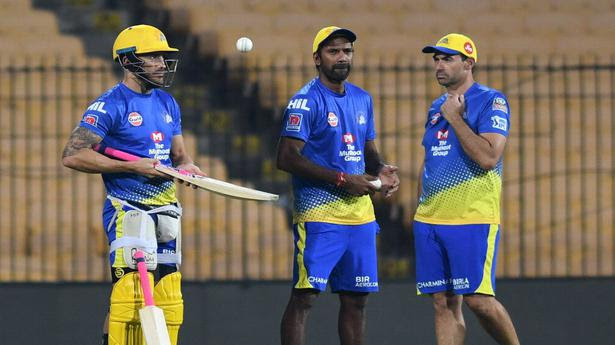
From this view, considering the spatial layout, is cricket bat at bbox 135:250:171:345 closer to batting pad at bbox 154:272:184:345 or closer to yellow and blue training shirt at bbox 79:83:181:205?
batting pad at bbox 154:272:184:345

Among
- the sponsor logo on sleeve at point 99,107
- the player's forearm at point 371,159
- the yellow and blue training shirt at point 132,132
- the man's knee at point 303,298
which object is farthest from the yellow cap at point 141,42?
the man's knee at point 303,298

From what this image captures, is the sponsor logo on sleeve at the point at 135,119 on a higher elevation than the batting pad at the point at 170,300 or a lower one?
higher

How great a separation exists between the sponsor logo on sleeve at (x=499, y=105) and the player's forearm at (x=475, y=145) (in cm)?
22

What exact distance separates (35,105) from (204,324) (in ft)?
12.8

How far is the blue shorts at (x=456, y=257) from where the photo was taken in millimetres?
8430

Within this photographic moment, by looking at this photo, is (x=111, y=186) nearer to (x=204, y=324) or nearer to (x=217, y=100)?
(x=204, y=324)

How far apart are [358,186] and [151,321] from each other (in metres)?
1.52

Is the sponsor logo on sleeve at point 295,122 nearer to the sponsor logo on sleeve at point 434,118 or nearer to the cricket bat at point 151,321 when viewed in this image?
the sponsor logo on sleeve at point 434,118

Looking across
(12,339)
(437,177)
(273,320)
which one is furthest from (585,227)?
(12,339)

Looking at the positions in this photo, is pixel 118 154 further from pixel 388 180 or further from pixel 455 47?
pixel 455 47

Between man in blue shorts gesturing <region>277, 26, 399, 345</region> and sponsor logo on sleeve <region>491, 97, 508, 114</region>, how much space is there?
71 cm

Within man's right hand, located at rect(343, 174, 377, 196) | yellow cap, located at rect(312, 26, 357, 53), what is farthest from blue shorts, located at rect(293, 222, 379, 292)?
yellow cap, located at rect(312, 26, 357, 53)

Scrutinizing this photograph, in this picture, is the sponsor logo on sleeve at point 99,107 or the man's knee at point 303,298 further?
the man's knee at point 303,298

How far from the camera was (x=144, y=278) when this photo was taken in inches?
304
